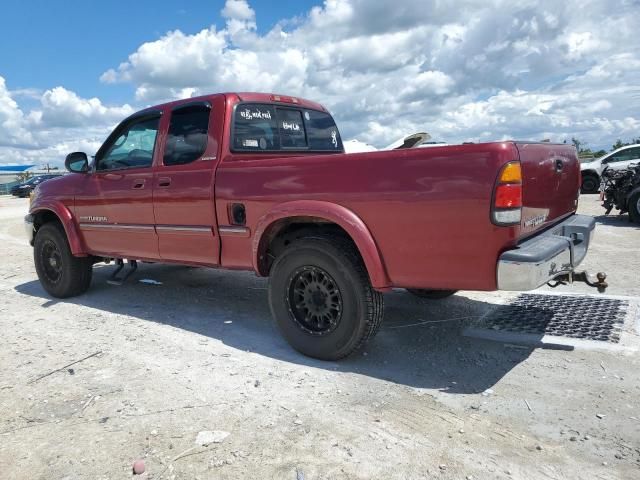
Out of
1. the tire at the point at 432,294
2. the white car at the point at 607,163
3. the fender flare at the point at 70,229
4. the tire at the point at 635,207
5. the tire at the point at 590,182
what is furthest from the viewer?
the tire at the point at 590,182

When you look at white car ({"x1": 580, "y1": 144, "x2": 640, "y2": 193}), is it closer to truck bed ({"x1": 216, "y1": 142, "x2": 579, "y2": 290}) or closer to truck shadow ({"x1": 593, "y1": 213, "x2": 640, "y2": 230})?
truck shadow ({"x1": 593, "y1": 213, "x2": 640, "y2": 230})

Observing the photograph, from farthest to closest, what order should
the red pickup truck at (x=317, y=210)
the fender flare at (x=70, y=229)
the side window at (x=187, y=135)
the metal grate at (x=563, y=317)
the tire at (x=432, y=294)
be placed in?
A: the fender flare at (x=70, y=229)
the tire at (x=432, y=294)
the side window at (x=187, y=135)
the metal grate at (x=563, y=317)
the red pickup truck at (x=317, y=210)

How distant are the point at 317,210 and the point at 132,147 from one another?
2652 millimetres

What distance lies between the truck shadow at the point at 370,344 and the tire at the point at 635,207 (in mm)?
7152

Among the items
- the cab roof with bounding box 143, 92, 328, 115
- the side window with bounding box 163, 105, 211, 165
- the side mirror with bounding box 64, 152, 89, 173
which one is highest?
the cab roof with bounding box 143, 92, 328, 115

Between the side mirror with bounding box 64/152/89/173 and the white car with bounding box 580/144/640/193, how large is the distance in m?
15.6

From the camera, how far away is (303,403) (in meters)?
3.31

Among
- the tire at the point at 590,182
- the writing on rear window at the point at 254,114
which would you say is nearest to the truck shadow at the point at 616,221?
the tire at the point at 590,182

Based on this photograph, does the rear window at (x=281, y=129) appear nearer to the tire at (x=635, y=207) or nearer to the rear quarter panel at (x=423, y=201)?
the rear quarter panel at (x=423, y=201)

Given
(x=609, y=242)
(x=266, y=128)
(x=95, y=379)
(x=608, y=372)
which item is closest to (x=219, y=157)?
(x=266, y=128)

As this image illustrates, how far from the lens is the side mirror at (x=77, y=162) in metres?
5.74

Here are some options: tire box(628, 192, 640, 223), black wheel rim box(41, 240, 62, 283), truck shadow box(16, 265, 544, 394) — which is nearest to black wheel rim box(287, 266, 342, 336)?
truck shadow box(16, 265, 544, 394)

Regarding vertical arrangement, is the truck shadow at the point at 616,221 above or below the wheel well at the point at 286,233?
below

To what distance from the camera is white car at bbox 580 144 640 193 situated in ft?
55.0
